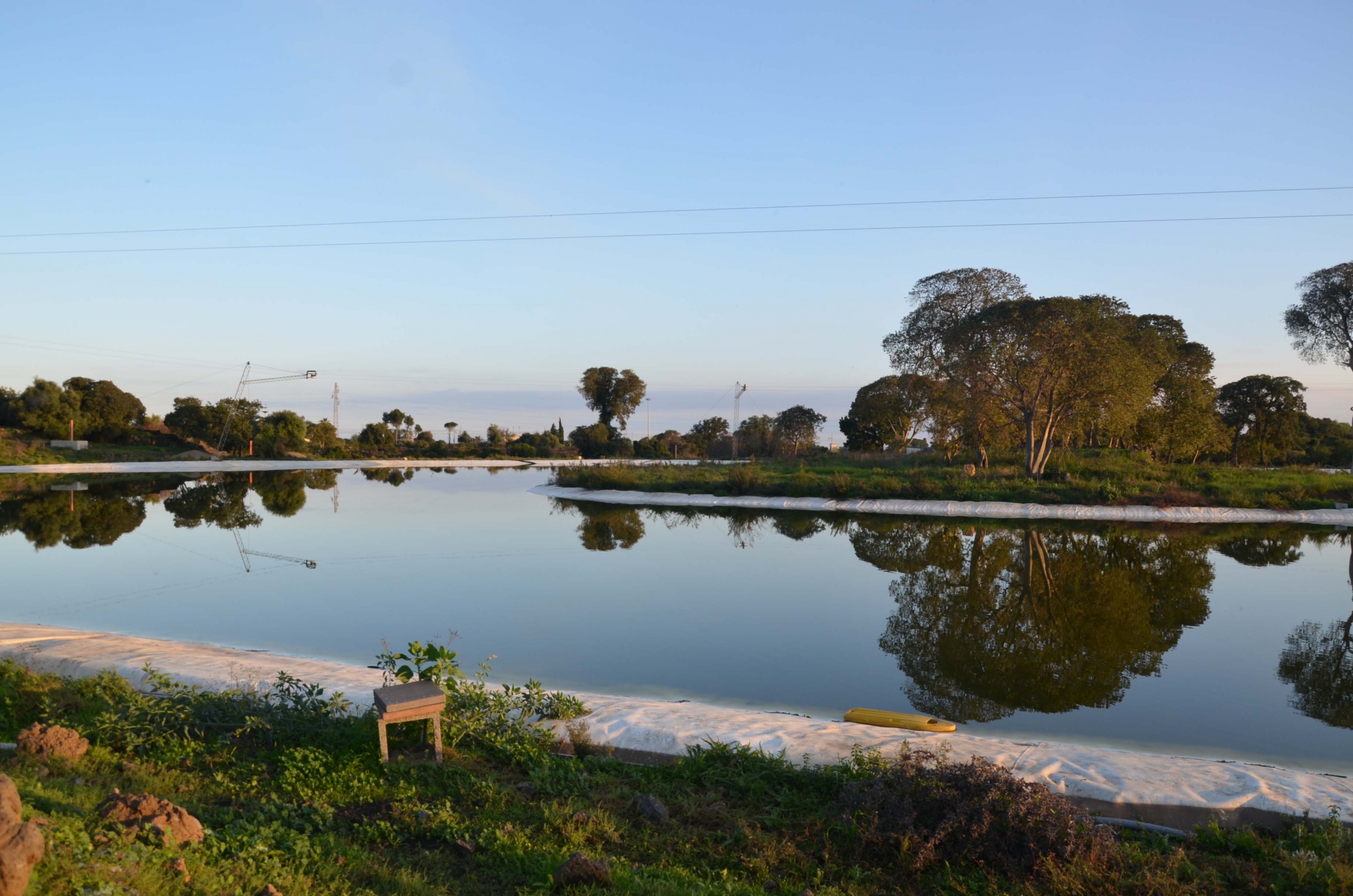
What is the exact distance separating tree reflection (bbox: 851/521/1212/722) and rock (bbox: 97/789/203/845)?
17.6 feet

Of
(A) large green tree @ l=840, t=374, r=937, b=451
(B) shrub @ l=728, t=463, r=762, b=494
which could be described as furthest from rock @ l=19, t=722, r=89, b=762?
(A) large green tree @ l=840, t=374, r=937, b=451

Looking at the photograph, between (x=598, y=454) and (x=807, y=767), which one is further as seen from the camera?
(x=598, y=454)

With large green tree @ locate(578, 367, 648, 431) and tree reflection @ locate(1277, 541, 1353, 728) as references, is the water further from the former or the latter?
large green tree @ locate(578, 367, 648, 431)

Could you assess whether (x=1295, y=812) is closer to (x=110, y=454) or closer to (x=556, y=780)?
(x=556, y=780)

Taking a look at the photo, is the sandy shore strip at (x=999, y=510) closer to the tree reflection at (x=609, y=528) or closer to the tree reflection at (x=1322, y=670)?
the tree reflection at (x=609, y=528)

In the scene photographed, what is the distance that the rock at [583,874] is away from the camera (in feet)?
10.8

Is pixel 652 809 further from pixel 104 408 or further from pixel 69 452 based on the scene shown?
pixel 104 408

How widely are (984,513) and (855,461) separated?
13.4 meters

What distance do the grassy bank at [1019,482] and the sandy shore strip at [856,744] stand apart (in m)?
20.5

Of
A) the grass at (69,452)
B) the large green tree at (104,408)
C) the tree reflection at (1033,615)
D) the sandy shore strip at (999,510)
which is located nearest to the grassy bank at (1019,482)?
the sandy shore strip at (999,510)

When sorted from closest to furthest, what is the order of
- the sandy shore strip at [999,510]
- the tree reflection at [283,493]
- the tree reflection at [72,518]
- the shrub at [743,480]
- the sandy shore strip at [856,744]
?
the sandy shore strip at [856,744]
the tree reflection at [72,518]
the sandy shore strip at [999,510]
the tree reflection at [283,493]
the shrub at [743,480]

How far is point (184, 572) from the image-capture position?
1315cm

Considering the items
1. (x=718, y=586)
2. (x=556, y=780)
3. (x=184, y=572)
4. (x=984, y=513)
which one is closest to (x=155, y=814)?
(x=556, y=780)

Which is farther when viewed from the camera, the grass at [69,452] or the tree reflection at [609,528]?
the grass at [69,452]
